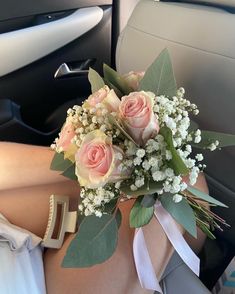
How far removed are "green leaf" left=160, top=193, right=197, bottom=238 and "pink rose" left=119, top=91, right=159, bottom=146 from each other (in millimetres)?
125

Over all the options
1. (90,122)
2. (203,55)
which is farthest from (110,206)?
(203,55)

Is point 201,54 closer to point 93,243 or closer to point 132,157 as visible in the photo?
point 132,157

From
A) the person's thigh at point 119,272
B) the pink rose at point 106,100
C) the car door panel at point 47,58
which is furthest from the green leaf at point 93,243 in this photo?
the car door panel at point 47,58

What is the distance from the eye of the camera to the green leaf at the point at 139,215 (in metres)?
0.68

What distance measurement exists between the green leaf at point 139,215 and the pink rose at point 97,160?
0.31 ft

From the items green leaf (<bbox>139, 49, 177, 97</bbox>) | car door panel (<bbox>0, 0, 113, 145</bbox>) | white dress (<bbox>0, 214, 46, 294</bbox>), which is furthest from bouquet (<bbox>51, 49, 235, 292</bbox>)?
car door panel (<bbox>0, 0, 113, 145</bbox>)

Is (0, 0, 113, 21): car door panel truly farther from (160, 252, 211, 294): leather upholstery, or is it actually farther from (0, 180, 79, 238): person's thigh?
(160, 252, 211, 294): leather upholstery

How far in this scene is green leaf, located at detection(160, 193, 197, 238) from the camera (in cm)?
69

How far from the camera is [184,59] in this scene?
0.94 metres

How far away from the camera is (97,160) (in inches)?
23.1

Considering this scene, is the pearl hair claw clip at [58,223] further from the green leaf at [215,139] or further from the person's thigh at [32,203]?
the green leaf at [215,139]

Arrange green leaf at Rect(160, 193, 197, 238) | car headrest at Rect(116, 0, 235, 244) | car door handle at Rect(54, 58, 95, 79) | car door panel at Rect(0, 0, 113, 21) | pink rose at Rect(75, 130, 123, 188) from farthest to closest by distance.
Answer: car door handle at Rect(54, 58, 95, 79) < car door panel at Rect(0, 0, 113, 21) < car headrest at Rect(116, 0, 235, 244) < green leaf at Rect(160, 193, 197, 238) < pink rose at Rect(75, 130, 123, 188)

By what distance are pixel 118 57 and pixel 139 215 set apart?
25.7 inches

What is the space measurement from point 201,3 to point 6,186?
0.69 m
